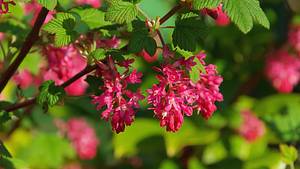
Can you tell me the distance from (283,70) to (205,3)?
2500mm

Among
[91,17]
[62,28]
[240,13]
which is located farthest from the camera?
[91,17]

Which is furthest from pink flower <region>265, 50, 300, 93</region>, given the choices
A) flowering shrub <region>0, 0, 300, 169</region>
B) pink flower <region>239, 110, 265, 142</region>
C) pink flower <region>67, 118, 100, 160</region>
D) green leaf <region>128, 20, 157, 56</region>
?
green leaf <region>128, 20, 157, 56</region>

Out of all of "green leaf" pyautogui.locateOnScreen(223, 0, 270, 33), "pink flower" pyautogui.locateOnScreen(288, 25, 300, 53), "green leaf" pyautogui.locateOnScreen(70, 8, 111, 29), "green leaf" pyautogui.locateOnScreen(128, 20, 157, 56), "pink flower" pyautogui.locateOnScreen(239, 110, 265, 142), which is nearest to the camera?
"green leaf" pyautogui.locateOnScreen(223, 0, 270, 33)

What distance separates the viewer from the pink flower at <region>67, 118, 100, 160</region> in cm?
393

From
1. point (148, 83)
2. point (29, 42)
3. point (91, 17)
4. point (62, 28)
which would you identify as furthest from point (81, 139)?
point (62, 28)

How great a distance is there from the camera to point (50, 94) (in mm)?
1795

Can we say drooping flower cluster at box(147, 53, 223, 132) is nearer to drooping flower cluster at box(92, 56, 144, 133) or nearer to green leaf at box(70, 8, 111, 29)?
drooping flower cluster at box(92, 56, 144, 133)

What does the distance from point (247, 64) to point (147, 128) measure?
761 mm

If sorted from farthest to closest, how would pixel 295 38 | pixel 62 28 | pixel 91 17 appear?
1. pixel 295 38
2. pixel 91 17
3. pixel 62 28

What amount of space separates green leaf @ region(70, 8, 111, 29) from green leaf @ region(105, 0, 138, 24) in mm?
353

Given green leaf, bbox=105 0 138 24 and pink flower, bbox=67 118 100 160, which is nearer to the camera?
green leaf, bbox=105 0 138 24

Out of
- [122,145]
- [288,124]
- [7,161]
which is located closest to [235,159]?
[288,124]

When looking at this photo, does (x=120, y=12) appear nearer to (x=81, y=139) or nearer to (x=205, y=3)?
(x=205, y=3)

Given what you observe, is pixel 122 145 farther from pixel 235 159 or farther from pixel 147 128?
pixel 235 159
